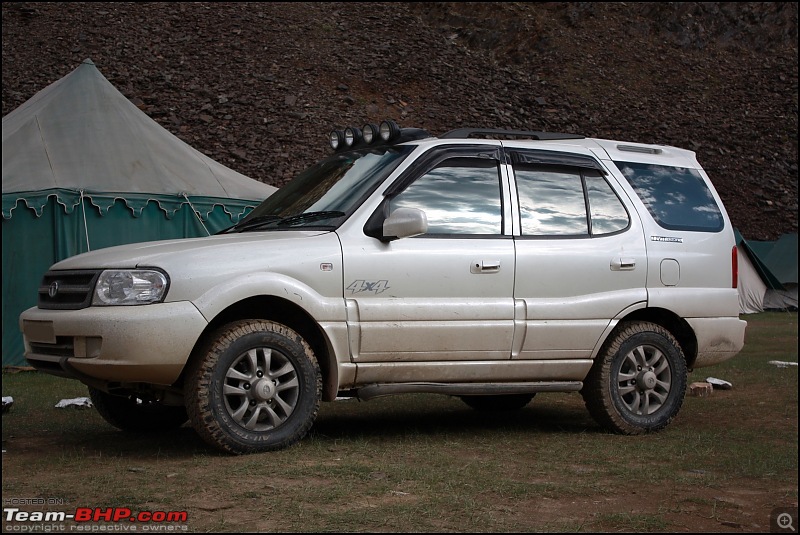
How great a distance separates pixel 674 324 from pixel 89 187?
8208mm

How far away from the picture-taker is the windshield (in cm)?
662

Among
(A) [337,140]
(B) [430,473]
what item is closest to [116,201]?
(A) [337,140]

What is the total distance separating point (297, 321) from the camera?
6.45m

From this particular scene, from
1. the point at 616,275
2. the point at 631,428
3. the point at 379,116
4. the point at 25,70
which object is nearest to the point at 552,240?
the point at 616,275

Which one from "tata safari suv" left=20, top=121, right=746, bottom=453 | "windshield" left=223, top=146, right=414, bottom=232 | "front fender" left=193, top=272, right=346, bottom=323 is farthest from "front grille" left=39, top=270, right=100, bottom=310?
"windshield" left=223, top=146, right=414, bottom=232

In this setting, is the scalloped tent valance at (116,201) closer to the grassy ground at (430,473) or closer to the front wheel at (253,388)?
the grassy ground at (430,473)

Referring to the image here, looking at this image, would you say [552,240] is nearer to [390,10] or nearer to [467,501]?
[467,501]

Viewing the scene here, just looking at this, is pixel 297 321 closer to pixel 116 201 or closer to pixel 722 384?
pixel 722 384

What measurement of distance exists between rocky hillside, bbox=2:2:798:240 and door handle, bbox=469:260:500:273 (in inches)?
980

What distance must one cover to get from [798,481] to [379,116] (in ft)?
108

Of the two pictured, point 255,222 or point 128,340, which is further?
point 255,222

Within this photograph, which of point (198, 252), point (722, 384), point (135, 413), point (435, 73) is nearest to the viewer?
point (198, 252)

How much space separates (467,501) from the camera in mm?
4824

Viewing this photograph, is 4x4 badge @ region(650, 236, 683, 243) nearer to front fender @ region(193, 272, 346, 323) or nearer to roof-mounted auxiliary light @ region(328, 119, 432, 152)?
roof-mounted auxiliary light @ region(328, 119, 432, 152)
